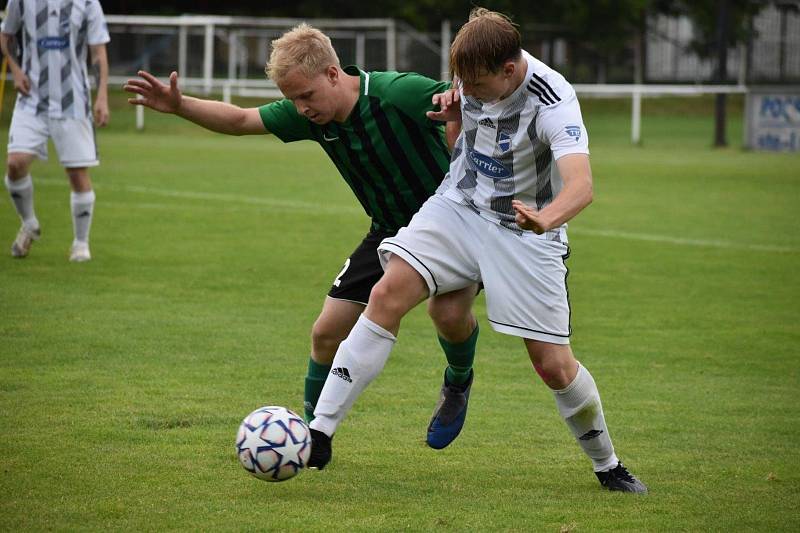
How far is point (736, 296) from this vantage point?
9.43 metres

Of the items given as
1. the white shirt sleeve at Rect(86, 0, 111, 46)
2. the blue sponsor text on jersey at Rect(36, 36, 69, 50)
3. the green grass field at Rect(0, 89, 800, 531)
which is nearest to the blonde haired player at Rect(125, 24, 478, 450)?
the green grass field at Rect(0, 89, 800, 531)

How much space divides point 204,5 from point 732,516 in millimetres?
38808

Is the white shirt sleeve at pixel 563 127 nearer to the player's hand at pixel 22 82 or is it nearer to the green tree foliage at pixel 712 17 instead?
the player's hand at pixel 22 82

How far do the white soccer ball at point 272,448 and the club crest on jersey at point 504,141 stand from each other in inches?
50.3

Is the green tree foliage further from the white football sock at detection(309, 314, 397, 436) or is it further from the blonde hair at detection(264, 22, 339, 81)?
the white football sock at detection(309, 314, 397, 436)

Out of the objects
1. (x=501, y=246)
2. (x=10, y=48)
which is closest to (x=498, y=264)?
(x=501, y=246)

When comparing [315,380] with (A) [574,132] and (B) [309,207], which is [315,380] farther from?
(B) [309,207]

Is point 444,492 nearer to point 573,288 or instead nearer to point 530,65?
point 530,65

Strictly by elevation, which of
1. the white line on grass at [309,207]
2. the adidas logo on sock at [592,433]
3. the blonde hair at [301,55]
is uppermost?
the blonde hair at [301,55]

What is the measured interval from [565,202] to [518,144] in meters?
0.43

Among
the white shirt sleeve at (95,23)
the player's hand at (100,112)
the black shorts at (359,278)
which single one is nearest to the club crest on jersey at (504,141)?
the black shorts at (359,278)

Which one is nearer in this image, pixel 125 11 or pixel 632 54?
pixel 125 11

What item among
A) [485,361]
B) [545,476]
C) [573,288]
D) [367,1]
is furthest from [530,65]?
[367,1]

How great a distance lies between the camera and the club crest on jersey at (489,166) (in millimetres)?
4707
